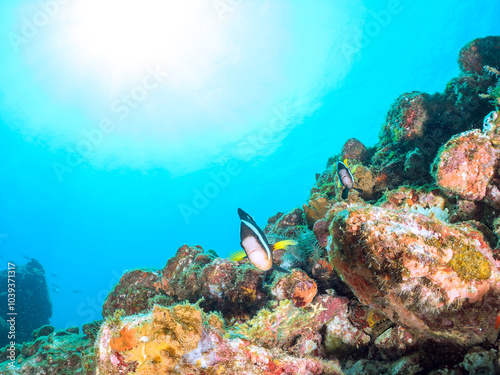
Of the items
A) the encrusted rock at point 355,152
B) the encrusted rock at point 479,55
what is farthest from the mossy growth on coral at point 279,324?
the encrusted rock at point 479,55

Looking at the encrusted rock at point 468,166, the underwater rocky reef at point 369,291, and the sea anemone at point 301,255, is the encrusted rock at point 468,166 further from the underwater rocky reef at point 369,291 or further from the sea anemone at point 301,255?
the sea anemone at point 301,255

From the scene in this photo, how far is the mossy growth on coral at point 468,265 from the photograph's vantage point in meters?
2.06

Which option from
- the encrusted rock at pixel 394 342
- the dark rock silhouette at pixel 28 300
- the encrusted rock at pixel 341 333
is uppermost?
the dark rock silhouette at pixel 28 300

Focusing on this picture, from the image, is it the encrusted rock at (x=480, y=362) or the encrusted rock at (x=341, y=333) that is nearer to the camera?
the encrusted rock at (x=480, y=362)

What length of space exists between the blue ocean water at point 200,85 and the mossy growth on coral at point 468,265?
21417 millimetres

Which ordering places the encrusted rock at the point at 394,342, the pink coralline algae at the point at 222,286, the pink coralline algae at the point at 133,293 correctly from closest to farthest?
the encrusted rock at the point at 394,342 < the pink coralline algae at the point at 222,286 < the pink coralline algae at the point at 133,293

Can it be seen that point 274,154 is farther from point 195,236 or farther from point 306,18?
point 195,236

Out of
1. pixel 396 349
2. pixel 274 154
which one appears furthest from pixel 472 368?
pixel 274 154

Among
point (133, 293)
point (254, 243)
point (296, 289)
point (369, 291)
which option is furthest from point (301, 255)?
point (133, 293)

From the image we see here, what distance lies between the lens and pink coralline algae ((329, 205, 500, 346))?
2.05 meters

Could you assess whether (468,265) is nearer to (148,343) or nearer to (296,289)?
(296,289)

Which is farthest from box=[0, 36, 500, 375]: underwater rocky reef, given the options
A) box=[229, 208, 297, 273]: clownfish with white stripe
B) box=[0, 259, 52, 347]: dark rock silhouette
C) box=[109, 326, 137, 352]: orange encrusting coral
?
box=[0, 259, 52, 347]: dark rock silhouette

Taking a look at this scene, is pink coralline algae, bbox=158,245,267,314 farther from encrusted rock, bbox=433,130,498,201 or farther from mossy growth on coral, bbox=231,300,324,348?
encrusted rock, bbox=433,130,498,201

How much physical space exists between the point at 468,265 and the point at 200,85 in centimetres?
4316
